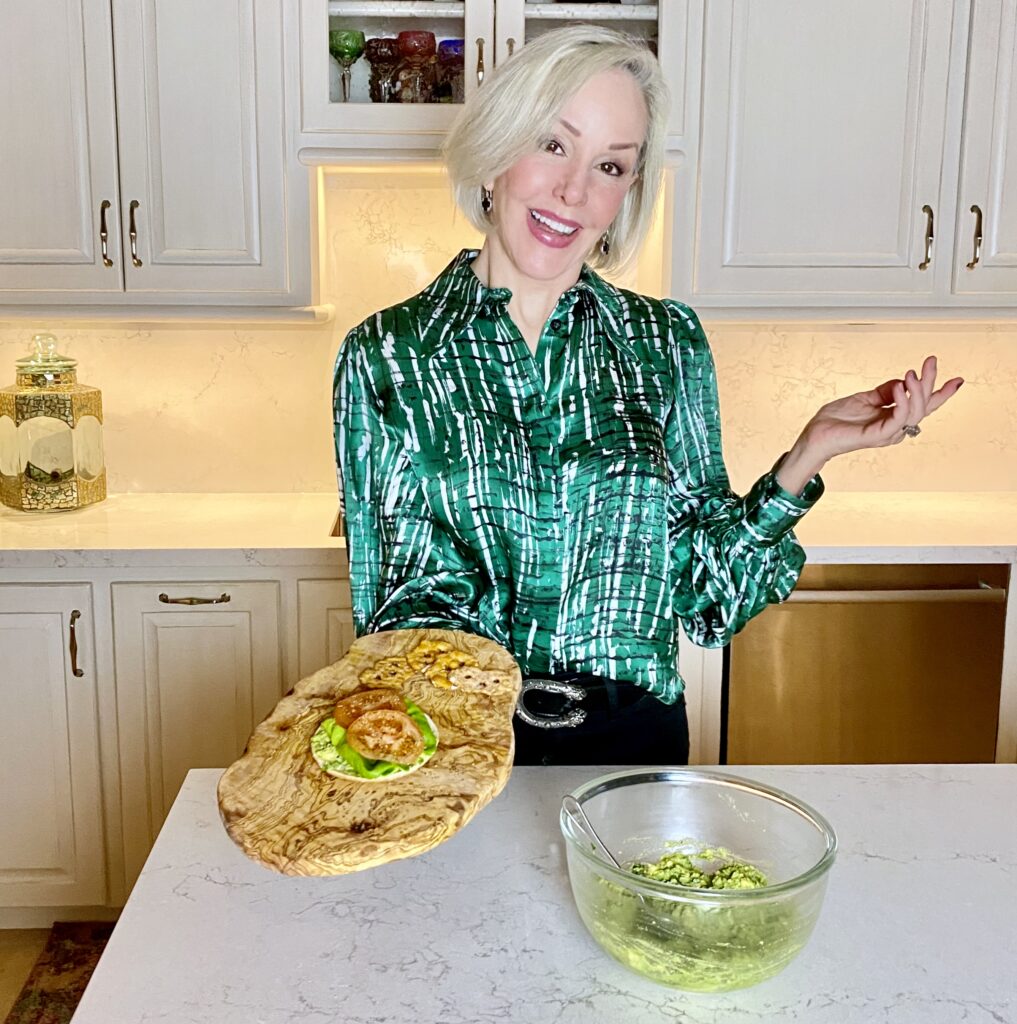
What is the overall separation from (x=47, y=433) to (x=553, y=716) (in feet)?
5.49

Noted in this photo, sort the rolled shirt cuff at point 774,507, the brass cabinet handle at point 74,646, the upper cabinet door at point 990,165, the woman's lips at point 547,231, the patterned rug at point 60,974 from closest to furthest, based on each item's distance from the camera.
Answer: the rolled shirt cuff at point 774,507, the woman's lips at point 547,231, the patterned rug at point 60,974, the brass cabinet handle at point 74,646, the upper cabinet door at point 990,165

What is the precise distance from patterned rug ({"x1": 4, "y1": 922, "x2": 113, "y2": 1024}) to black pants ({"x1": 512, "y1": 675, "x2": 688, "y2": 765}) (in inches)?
52.9

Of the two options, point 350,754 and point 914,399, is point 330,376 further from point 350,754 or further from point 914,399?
point 350,754

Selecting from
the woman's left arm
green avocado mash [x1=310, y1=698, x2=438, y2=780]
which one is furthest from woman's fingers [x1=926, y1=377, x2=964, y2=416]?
green avocado mash [x1=310, y1=698, x2=438, y2=780]

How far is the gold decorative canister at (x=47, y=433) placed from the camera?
264 cm

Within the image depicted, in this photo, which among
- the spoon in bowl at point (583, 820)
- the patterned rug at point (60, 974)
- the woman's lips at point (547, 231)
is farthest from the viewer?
the patterned rug at point (60, 974)

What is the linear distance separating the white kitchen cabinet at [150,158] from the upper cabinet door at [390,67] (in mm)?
77

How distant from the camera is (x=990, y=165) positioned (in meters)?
2.61

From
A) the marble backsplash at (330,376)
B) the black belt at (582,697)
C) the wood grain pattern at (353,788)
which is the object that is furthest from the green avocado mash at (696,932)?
the marble backsplash at (330,376)

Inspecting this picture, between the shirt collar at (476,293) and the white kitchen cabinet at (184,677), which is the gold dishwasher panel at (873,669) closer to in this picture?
the white kitchen cabinet at (184,677)

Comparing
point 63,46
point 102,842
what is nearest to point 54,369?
point 63,46

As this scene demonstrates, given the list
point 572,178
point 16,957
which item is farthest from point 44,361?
point 572,178

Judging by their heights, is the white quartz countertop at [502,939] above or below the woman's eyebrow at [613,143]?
below

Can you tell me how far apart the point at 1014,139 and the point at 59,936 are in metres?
2.70
